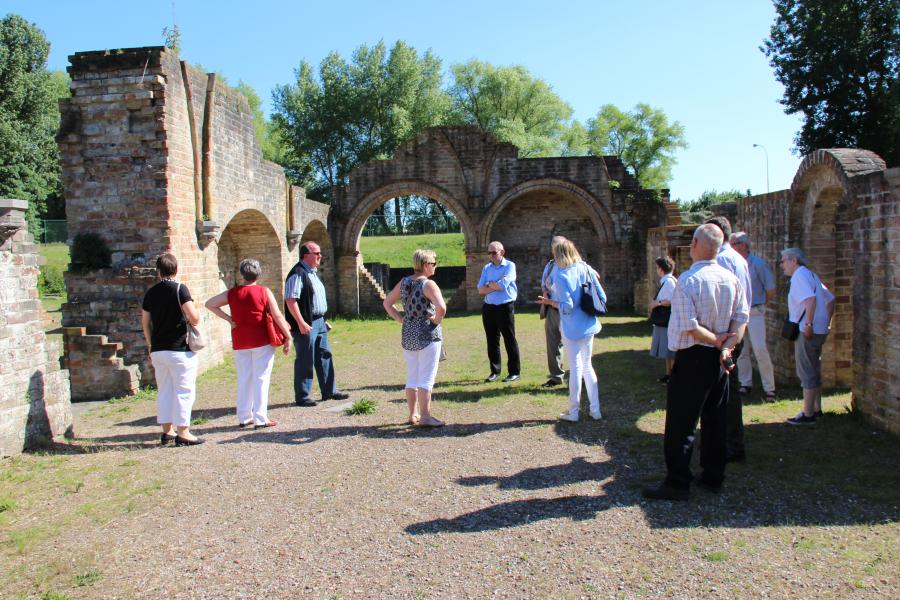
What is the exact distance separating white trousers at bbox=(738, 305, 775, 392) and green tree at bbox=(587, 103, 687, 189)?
47.1 meters

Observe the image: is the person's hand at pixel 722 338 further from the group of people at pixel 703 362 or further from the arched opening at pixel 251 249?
the arched opening at pixel 251 249

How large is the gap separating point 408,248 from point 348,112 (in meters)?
13.6

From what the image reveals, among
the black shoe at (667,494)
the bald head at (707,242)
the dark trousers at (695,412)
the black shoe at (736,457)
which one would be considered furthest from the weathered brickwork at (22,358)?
the black shoe at (736,457)

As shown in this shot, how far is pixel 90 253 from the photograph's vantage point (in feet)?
32.3

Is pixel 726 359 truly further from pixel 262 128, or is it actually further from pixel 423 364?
pixel 262 128

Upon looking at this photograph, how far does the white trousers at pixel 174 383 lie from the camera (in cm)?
602

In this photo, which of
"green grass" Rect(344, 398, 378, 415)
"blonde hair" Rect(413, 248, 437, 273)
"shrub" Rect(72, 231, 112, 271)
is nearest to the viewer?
"blonde hair" Rect(413, 248, 437, 273)

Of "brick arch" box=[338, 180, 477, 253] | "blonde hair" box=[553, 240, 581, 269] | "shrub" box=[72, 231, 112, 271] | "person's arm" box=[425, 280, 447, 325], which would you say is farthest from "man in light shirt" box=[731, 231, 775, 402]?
"brick arch" box=[338, 180, 477, 253]

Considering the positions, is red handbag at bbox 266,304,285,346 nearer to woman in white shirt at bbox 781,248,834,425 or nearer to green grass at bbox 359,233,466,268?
woman in white shirt at bbox 781,248,834,425

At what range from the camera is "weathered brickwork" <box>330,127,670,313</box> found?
20125 millimetres

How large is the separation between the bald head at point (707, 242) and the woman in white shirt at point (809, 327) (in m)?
2.18

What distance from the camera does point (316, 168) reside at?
4453 cm

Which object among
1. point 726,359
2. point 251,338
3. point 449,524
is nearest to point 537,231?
point 251,338

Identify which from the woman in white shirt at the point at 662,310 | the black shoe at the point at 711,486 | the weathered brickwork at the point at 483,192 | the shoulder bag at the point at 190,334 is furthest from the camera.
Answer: the weathered brickwork at the point at 483,192
